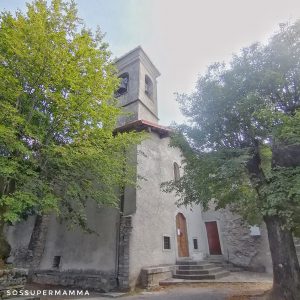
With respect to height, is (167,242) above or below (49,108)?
below

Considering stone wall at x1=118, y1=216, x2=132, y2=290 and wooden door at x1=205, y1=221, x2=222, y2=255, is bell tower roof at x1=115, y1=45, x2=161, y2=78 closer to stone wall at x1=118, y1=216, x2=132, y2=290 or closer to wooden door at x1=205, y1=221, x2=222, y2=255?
stone wall at x1=118, y1=216, x2=132, y2=290

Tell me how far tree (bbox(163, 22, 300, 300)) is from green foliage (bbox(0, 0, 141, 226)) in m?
3.18

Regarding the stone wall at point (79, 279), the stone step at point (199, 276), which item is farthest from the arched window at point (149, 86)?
the stone wall at point (79, 279)

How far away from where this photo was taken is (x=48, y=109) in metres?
8.33

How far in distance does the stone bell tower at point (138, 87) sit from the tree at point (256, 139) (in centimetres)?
674

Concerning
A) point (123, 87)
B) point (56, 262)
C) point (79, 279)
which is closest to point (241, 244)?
point (79, 279)

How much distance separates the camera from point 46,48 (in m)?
7.25

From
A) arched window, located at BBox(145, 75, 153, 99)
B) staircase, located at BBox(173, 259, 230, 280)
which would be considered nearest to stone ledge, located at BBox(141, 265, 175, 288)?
staircase, located at BBox(173, 259, 230, 280)

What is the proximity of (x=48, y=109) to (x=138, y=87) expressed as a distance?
885 centimetres

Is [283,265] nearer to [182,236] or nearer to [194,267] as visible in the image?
[194,267]

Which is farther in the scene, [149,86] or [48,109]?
[149,86]

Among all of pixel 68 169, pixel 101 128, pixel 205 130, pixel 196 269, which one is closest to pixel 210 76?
pixel 205 130

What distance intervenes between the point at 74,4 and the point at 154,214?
32.0 feet

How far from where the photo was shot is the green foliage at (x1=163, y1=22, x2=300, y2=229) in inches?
282
